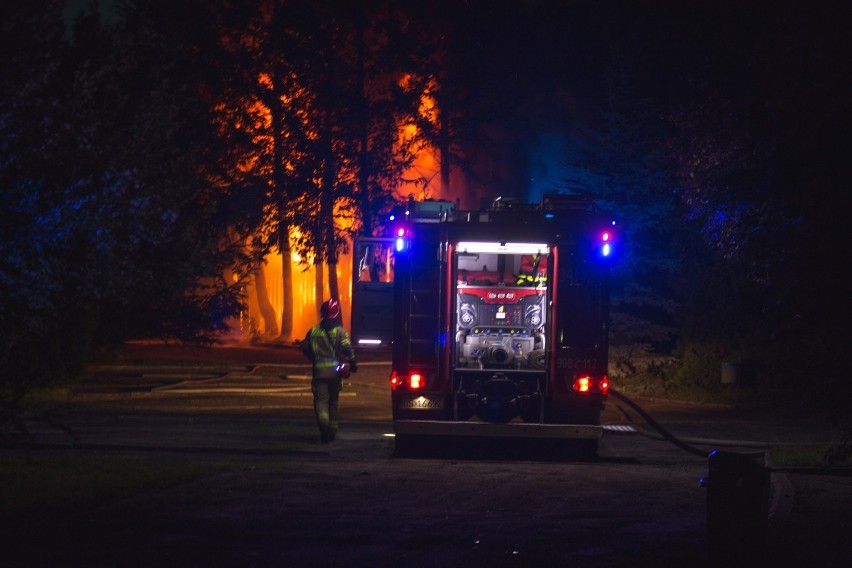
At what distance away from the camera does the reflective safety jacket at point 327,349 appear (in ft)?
52.5

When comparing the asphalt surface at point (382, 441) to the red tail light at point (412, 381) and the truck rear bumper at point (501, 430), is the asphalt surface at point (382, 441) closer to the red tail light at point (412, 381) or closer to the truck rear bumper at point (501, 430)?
the truck rear bumper at point (501, 430)

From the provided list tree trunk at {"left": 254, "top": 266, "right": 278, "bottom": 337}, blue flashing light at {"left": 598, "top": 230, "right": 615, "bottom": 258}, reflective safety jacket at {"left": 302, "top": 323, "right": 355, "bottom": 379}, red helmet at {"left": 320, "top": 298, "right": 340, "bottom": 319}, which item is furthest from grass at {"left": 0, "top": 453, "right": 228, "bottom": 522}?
tree trunk at {"left": 254, "top": 266, "right": 278, "bottom": 337}

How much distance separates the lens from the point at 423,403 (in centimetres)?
1512

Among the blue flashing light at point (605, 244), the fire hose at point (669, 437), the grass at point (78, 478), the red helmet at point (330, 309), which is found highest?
the blue flashing light at point (605, 244)

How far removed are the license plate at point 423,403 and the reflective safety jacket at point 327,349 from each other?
4.13 ft

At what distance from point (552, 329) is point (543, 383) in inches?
27.3

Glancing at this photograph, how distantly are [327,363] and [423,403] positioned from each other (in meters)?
1.58

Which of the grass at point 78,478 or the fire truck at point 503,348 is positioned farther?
the fire truck at point 503,348

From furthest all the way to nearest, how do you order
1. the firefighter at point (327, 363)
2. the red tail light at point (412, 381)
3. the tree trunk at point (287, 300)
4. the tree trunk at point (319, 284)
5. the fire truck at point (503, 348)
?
1. the tree trunk at point (319, 284)
2. the tree trunk at point (287, 300)
3. the firefighter at point (327, 363)
4. the red tail light at point (412, 381)
5. the fire truck at point (503, 348)

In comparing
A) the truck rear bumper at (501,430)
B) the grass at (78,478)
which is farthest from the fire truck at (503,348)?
the grass at (78,478)

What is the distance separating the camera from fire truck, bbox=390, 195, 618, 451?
49.2 ft

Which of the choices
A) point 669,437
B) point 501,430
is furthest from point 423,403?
point 669,437

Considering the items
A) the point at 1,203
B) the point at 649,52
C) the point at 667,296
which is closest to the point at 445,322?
the point at 1,203

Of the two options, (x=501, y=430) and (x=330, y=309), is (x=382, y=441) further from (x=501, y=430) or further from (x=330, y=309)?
(x=501, y=430)
